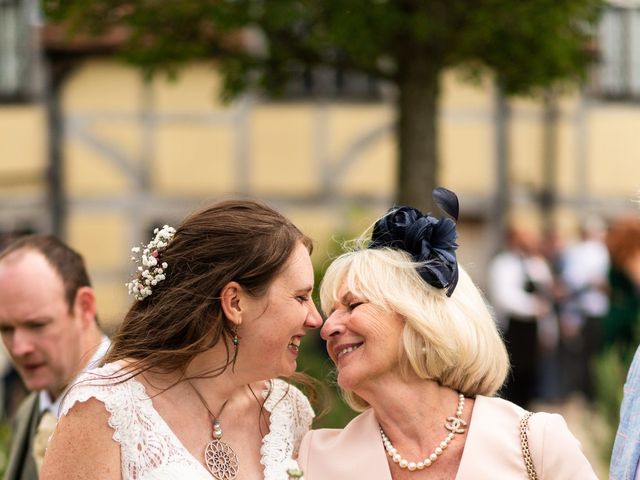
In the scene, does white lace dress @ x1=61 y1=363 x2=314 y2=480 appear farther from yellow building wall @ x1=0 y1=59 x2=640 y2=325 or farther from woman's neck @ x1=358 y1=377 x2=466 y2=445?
yellow building wall @ x1=0 y1=59 x2=640 y2=325

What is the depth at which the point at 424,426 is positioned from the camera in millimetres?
3568

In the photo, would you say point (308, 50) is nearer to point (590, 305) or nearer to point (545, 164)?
point (590, 305)

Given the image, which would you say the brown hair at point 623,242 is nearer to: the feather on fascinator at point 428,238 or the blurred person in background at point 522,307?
the blurred person in background at point 522,307

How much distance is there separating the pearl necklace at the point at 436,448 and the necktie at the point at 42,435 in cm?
114

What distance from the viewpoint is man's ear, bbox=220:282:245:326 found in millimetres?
3447

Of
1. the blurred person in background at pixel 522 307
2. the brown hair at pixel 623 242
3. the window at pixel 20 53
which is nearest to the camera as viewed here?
the brown hair at pixel 623 242

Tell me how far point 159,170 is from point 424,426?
11.2 m

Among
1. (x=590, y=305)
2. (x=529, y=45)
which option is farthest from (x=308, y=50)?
(x=590, y=305)

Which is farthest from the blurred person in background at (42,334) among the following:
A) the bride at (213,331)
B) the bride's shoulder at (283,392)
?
the bride at (213,331)

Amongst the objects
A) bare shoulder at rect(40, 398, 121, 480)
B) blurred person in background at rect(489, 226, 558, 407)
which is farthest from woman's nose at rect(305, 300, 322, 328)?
blurred person in background at rect(489, 226, 558, 407)

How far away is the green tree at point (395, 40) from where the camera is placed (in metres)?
7.98

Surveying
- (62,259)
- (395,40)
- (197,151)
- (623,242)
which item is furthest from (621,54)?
(62,259)

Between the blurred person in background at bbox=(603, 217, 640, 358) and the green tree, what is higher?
the green tree

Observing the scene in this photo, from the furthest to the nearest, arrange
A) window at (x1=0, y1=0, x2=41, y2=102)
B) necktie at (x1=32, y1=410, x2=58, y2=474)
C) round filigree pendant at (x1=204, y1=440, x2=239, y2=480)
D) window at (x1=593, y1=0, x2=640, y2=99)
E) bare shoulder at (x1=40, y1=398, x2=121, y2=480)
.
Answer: window at (x1=593, y1=0, x2=640, y2=99), window at (x1=0, y1=0, x2=41, y2=102), necktie at (x1=32, y1=410, x2=58, y2=474), round filigree pendant at (x1=204, y1=440, x2=239, y2=480), bare shoulder at (x1=40, y1=398, x2=121, y2=480)
